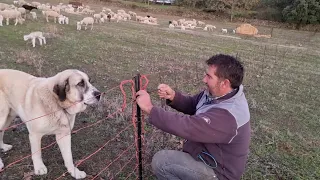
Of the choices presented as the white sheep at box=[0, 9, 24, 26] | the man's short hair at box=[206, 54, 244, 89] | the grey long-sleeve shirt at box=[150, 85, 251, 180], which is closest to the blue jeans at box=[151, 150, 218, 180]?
the grey long-sleeve shirt at box=[150, 85, 251, 180]

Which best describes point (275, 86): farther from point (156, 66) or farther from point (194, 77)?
point (156, 66)

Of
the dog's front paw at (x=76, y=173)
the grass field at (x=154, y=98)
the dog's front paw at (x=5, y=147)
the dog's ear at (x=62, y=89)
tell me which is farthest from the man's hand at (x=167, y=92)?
the dog's front paw at (x=5, y=147)

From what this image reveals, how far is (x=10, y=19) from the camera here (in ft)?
53.2

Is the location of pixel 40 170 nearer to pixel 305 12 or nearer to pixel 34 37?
pixel 34 37

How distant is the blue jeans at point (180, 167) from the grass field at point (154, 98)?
100 cm

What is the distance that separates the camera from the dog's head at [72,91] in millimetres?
3385

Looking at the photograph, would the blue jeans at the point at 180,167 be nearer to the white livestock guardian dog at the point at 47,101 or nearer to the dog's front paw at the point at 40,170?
the white livestock guardian dog at the point at 47,101

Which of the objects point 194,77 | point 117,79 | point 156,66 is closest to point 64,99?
point 117,79

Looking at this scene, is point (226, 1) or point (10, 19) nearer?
point (10, 19)

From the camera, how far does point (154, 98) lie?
22.7 ft

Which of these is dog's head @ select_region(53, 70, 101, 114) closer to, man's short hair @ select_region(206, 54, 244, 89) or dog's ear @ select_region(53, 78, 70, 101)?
dog's ear @ select_region(53, 78, 70, 101)

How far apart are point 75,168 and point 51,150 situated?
679mm

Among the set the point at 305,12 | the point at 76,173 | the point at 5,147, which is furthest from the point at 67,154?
the point at 305,12

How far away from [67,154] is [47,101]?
2.37ft
